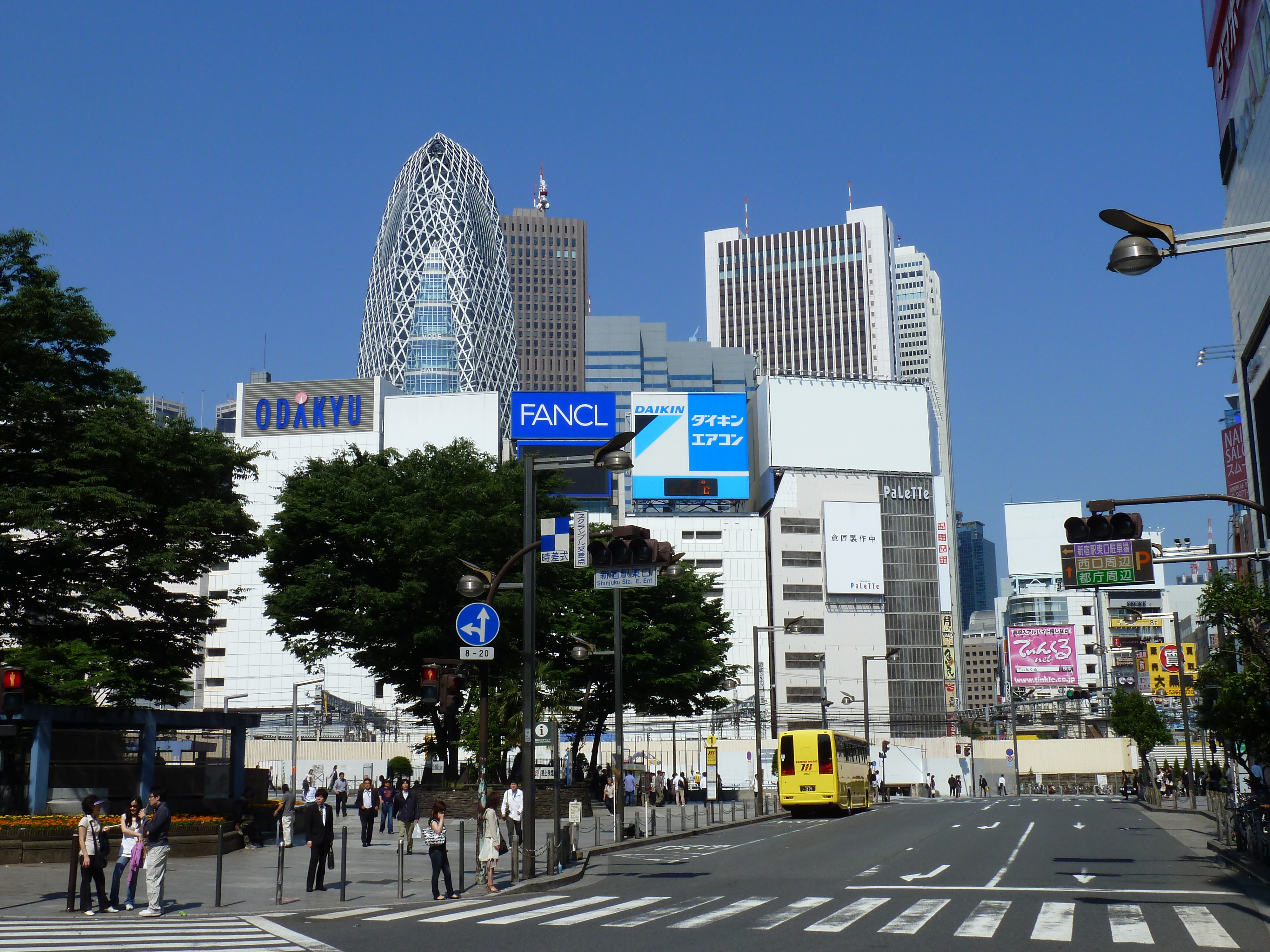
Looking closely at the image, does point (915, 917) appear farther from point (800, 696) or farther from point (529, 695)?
point (800, 696)

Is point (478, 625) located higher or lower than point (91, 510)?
lower

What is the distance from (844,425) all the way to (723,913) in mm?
115886

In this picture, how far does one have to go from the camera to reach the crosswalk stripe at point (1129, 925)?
47.8ft

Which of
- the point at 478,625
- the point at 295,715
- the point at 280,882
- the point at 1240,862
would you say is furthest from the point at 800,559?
the point at 280,882

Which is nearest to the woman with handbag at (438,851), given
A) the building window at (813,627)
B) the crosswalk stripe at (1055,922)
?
the crosswalk stripe at (1055,922)

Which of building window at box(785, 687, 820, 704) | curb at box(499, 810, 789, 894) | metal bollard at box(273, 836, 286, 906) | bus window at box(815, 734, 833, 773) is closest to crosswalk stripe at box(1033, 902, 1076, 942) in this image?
curb at box(499, 810, 789, 894)

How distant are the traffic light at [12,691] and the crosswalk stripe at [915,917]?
45.2ft

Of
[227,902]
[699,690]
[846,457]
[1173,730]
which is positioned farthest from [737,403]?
[227,902]

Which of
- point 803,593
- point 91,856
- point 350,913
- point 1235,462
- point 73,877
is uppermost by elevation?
point 803,593

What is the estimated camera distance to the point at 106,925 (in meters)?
16.9

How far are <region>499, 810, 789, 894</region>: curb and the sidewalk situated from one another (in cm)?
54

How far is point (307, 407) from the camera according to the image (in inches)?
5089

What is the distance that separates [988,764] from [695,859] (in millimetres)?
86454

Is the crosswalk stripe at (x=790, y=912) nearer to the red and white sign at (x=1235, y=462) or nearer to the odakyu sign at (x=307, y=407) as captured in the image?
the red and white sign at (x=1235, y=462)
